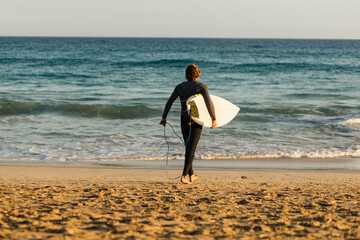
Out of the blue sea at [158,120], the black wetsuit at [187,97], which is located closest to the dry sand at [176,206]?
the black wetsuit at [187,97]

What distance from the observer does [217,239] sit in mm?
3355

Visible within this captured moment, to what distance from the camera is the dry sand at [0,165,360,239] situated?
353 cm

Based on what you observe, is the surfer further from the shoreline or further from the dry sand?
the shoreline

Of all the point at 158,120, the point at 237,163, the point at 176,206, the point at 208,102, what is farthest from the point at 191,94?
the point at 158,120

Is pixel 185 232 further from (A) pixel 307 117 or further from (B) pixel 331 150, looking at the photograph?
(A) pixel 307 117

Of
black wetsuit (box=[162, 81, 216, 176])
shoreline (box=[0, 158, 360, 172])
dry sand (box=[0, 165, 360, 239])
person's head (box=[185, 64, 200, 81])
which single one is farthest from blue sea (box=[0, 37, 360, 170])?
person's head (box=[185, 64, 200, 81])

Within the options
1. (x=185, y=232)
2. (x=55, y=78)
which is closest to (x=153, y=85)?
(x=55, y=78)

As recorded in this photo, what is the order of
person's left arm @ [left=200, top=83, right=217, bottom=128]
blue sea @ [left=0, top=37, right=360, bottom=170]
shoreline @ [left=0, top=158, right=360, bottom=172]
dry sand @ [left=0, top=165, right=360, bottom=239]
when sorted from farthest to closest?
blue sea @ [left=0, top=37, right=360, bottom=170] < shoreline @ [left=0, top=158, right=360, bottom=172] < person's left arm @ [left=200, top=83, right=217, bottom=128] < dry sand @ [left=0, top=165, right=360, bottom=239]

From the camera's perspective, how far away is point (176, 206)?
443cm

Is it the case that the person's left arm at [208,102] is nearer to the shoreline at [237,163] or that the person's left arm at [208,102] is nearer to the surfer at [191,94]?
the surfer at [191,94]

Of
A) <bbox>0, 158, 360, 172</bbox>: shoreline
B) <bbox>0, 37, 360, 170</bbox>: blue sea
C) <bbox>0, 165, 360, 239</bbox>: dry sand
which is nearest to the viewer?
<bbox>0, 165, 360, 239</bbox>: dry sand

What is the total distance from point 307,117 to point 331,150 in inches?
191

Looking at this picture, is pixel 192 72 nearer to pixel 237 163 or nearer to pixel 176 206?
pixel 176 206

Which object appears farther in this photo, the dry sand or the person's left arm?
the person's left arm
